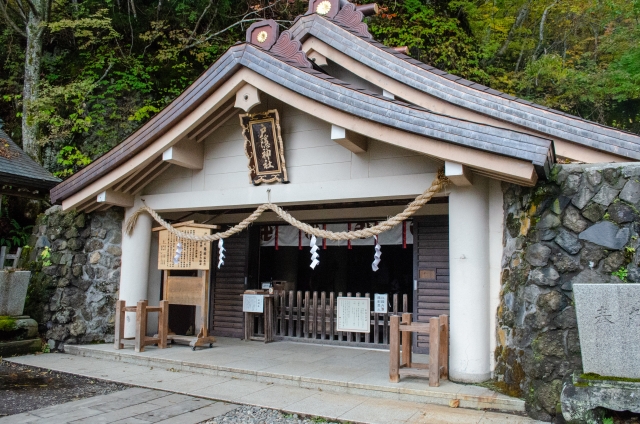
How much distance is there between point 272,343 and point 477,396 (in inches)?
201

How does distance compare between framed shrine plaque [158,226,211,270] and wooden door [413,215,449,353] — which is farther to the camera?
framed shrine plaque [158,226,211,270]

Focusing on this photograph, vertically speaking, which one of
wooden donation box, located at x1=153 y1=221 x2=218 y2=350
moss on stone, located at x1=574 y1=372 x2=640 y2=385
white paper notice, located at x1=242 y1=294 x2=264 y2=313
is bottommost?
moss on stone, located at x1=574 y1=372 x2=640 y2=385

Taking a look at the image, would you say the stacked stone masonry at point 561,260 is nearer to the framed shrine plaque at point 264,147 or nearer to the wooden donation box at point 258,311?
the framed shrine plaque at point 264,147

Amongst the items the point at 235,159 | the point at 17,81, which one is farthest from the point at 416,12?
the point at 17,81

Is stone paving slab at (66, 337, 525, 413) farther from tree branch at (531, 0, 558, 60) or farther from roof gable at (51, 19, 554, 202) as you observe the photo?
tree branch at (531, 0, 558, 60)

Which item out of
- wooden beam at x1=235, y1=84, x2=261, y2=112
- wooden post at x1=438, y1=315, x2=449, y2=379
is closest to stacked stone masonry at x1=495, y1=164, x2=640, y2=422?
wooden post at x1=438, y1=315, x2=449, y2=379

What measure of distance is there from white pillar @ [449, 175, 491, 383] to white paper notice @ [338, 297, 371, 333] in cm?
275

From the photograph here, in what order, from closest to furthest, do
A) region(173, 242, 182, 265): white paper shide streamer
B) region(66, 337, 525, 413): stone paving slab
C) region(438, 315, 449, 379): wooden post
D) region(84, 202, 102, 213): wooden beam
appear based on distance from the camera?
1. region(66, 337, 525, 413): stone paving slab
2. region(438, 315, 449, 379): wooden post
3. region(173, 242, 182, 265): white paper shide streamer
4. region(84, 202, 102, 213): wooden beam

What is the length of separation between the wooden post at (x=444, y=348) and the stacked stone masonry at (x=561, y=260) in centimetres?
79

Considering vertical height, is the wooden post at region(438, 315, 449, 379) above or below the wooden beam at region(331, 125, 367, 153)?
below

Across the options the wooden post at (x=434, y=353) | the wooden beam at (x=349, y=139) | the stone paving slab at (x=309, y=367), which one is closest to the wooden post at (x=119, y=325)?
the stone paving slab at (x=309, y=367)

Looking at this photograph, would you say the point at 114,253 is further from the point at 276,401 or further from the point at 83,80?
the point at 83,80

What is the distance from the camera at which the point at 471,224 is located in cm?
668

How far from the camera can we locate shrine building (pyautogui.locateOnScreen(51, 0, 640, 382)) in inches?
257
